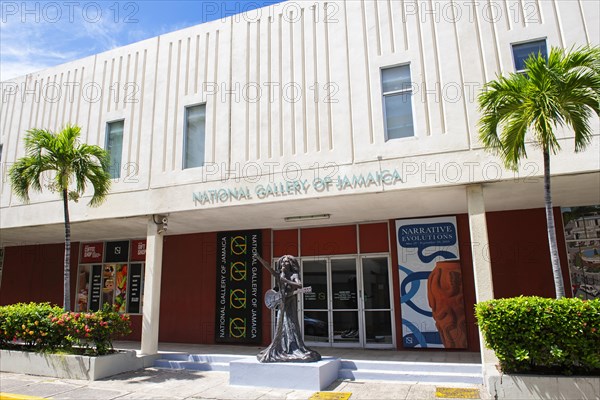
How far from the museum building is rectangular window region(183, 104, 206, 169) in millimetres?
37

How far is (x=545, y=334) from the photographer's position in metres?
6.73

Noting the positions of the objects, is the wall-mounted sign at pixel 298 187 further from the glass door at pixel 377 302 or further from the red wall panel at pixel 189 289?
the red wall panel at pixel 189 289

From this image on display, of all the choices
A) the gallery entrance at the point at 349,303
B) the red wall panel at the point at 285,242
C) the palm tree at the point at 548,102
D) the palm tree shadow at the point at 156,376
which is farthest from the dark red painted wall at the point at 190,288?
the palm tree at the point at 548,102

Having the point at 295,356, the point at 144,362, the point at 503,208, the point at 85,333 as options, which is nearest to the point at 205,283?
the point at 144,362

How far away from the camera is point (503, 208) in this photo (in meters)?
11.1

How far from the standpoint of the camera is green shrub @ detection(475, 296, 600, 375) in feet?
21.6

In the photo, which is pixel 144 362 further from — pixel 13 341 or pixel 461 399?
pixel 461 399

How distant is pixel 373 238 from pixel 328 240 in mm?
1344

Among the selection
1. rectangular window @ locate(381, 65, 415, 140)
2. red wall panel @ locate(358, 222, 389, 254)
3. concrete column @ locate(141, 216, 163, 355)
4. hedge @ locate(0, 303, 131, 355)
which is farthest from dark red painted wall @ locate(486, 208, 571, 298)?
hedge @ locate(0, 303, 131, 355)

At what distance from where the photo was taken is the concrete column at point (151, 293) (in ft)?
35.3

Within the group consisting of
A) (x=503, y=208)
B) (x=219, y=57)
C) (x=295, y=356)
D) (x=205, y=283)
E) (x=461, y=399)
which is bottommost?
(x=461, y=399)

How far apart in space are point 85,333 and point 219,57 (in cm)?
734

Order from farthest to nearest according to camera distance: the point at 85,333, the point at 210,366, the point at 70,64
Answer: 1. the point at 70,64
2. the point at 210,366
3. the point at 85,333

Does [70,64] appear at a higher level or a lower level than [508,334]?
higher
